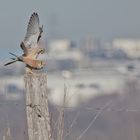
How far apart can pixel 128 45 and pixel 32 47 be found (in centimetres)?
7393

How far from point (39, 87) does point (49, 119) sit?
0.21 m

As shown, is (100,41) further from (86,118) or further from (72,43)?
(86,118)

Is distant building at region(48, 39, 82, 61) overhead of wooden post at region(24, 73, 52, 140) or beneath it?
beneath

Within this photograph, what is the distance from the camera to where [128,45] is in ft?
258

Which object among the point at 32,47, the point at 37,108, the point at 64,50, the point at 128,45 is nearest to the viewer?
the point at 37,108

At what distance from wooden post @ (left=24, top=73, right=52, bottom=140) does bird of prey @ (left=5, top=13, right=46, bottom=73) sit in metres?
0.09

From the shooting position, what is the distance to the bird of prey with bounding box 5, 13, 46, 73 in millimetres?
4742

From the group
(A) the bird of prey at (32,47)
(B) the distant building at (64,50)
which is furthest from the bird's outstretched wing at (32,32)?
(B) the distant building at (64,50)

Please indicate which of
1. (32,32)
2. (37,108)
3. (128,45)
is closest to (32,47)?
(32,32)

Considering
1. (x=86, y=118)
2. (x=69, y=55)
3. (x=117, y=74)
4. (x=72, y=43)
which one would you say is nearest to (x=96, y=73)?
(x=117, y=74)

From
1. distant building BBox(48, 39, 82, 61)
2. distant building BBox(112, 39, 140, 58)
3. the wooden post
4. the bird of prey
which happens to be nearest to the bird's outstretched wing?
the bird of prey

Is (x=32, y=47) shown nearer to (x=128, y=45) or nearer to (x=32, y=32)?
(x=32, y=32)

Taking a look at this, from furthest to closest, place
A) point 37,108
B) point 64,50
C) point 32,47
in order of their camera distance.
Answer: point 64,50, point 32,47, point 37,108

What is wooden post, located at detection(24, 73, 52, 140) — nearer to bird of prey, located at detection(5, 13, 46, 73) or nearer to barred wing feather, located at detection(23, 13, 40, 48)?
bird of prey, located at detection(5, 13, 46, 73)
